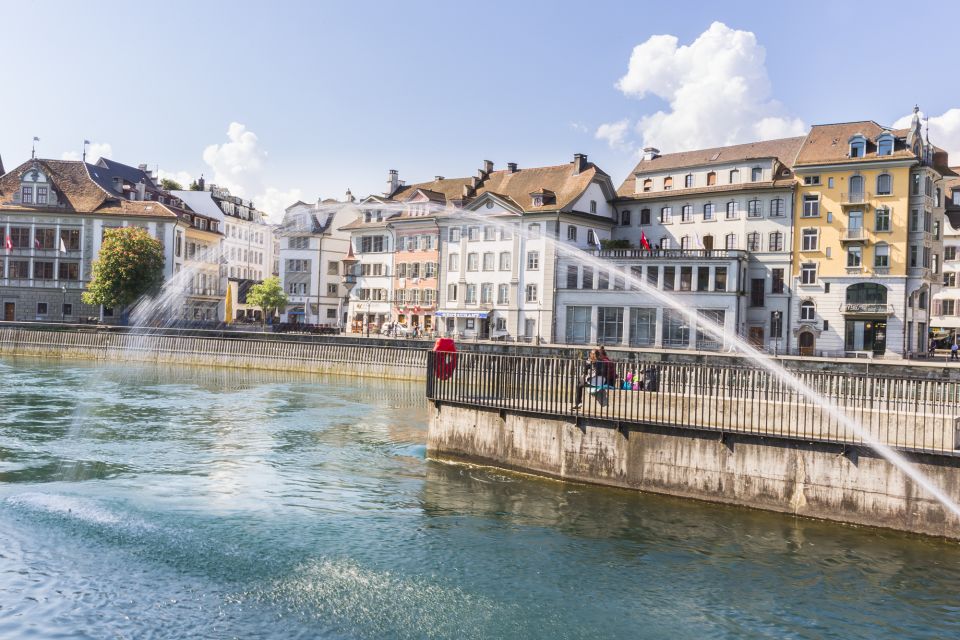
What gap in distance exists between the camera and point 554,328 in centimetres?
7419

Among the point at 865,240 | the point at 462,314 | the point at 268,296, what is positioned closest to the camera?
the point at 865,240

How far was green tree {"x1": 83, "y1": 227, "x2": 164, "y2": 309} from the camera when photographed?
8119 centimetres

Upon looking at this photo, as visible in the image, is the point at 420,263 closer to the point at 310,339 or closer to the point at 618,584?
the point at 310,339

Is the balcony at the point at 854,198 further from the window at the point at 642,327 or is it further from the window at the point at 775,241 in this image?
the window at the point at 642,327

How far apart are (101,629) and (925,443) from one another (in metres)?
14.8

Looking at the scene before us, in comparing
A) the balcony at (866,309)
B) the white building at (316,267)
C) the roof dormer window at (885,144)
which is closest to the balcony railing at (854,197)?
the roof dormer window at (885,144)

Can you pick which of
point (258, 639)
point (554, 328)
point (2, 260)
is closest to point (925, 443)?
point (258, 639)

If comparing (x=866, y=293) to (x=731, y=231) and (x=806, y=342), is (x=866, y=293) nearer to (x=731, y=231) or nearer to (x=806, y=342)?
(x=806, y=342)

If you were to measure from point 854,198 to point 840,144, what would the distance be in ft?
16.5

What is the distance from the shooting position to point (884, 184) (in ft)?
212

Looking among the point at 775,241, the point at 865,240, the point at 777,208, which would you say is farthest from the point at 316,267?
the point at 865,240

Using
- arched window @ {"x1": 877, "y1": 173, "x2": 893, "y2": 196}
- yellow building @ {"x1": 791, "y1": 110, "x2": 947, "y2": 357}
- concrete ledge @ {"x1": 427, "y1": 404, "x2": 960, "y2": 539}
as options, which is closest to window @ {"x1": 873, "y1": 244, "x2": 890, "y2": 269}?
yellow building @ {"x1": 791, "y1": 110, "x2": 947, "y2": 357}

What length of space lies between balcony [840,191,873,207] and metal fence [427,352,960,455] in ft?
155

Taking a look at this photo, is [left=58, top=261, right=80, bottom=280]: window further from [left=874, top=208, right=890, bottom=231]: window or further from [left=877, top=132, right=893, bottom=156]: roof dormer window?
[left=877, top=132, right=893, bottom=156]: roof dormer window
